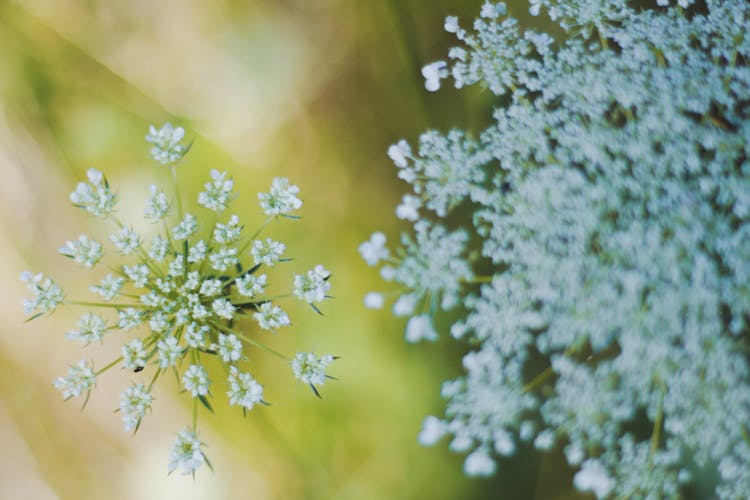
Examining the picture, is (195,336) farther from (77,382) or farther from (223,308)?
(77,382)

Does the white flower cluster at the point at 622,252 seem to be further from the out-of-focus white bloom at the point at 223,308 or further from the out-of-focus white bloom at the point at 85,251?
the out-of-focus white bloom at the point at 85,251

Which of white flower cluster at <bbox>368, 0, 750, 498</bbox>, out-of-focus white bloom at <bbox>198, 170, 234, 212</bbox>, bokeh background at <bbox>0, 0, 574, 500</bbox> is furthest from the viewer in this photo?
bokeh background at <bbox>0, 0, 574, 500</bbox>

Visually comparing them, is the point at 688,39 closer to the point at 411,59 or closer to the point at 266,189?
the point at 411,59

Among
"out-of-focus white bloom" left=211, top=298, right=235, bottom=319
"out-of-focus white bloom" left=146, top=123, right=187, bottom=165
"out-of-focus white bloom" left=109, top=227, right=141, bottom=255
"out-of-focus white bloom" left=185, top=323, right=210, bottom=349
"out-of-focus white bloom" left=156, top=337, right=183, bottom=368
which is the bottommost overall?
"out-of-focus white bloom" left=156, top=337, right=183, bottom=368

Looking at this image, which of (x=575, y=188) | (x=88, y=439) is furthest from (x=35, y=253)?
(x=575, y=188)

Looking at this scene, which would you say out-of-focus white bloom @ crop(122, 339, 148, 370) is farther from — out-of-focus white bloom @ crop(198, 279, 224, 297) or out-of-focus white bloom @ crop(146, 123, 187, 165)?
out-of-focus white bloom @ crop(146, 123, 187, 165)

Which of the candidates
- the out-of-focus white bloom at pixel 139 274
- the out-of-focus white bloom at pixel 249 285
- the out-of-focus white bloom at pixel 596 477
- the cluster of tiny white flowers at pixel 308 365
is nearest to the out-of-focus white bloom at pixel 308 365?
the cluster of tiny white flowers at pixel 308 365

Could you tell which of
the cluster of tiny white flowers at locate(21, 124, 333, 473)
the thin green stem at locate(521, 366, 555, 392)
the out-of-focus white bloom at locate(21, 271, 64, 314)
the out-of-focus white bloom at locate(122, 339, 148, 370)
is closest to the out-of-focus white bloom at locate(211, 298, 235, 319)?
the cluster of tiny white flowers at locate(21, 124, 333, 473)
